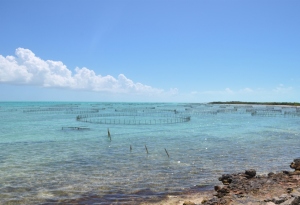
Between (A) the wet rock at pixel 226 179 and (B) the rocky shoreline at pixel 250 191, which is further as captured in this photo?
(A) the wet rock at pixel 226 179

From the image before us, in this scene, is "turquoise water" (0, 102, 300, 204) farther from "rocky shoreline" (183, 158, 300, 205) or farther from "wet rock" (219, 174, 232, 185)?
Result: "rocky shoreline" (183, 158, 300, 205)

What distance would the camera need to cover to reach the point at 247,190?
15289mm

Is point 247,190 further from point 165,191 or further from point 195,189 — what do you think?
point 165,191

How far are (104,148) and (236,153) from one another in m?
15.7

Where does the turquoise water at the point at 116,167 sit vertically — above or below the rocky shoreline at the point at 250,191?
below

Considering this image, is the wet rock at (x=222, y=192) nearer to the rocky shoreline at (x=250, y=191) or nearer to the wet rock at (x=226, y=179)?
the rocky shoreline at (x=250, y=191)

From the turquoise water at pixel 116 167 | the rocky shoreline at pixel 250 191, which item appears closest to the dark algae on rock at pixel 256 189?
the rocky shoreline at pixel 250 191

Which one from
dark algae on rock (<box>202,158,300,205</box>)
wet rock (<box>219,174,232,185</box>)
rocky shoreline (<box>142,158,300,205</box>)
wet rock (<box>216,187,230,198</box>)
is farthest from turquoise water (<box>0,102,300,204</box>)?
wet rock (<box>216,187,230,198</box>)

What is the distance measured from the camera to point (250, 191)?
49.4 ft

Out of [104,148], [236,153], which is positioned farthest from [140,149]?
[236,153]

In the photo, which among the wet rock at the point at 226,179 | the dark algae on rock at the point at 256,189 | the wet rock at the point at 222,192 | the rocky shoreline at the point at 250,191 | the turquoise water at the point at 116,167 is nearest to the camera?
the dark algae on rock at the point at 256,189

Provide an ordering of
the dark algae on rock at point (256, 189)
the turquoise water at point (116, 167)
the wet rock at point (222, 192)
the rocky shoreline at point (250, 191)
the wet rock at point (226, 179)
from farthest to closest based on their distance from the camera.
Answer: the wet rock at point (226, 179)
the turquoise water at point (116, 167)
the wet rock at point (222, 192)
the rocky shoreline at point (250, 191)
the dark algae on rock at point (256, 189)

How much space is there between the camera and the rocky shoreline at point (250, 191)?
13343 millimetres

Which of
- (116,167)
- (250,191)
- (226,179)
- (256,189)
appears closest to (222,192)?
(250,191)
